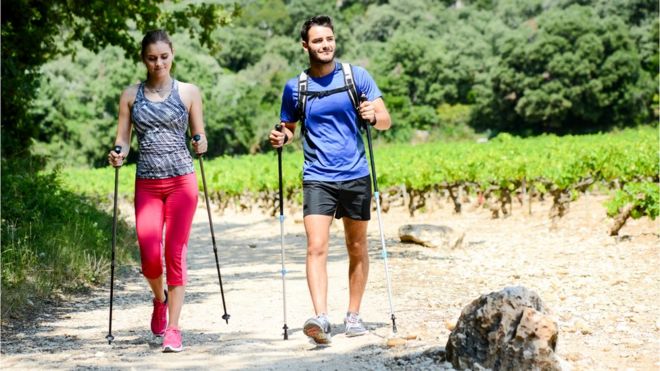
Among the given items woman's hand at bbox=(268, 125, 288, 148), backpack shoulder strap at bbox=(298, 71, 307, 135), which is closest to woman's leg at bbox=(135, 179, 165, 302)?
woman's hand at bbox=(268, 125, 288, 148)

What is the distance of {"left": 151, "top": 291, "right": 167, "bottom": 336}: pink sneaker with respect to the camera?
6750 millimetres

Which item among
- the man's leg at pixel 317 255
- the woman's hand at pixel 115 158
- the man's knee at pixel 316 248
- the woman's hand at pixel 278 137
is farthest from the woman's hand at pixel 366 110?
the woman's hand at pixel 115 158

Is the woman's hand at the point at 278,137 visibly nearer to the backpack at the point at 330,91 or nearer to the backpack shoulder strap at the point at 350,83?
the backpack at the point at 330,91

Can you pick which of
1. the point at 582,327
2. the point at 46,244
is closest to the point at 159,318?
the point at 582,327

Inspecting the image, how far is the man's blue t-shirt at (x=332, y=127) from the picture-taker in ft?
20.5

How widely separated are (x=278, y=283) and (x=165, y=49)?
187 inches

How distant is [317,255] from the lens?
647 cm

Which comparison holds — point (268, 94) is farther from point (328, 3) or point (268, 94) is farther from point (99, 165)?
point (328, 3)

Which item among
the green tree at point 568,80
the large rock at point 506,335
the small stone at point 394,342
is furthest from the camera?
the green tree at point 568,80

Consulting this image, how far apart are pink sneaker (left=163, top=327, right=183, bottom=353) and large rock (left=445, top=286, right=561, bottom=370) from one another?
1.83 meters

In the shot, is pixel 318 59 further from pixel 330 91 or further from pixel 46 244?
pixel 46 244

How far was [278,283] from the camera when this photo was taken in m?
10.6

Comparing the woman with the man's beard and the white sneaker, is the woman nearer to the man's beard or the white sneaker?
the man's beard

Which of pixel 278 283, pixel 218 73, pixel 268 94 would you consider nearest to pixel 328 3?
pixel 268 94
